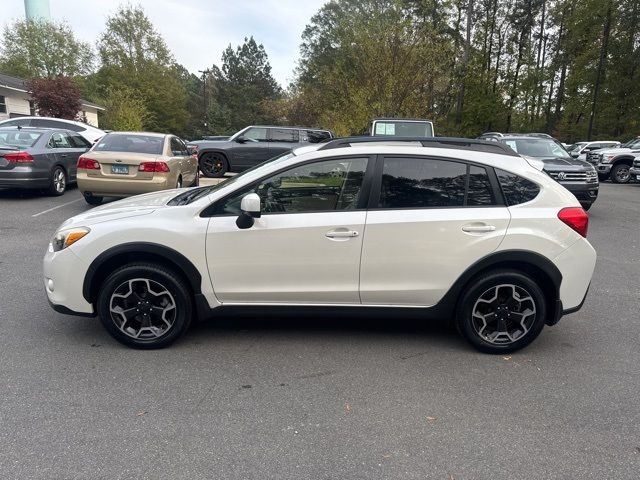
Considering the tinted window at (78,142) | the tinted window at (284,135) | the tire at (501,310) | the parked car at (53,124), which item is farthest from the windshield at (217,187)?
the parked car at (53,124)

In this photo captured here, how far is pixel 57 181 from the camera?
10.8 metres

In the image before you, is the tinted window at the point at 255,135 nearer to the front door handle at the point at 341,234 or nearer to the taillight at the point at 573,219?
the front door handle at the point at 341,234

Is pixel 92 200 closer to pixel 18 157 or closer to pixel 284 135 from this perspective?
pixel 18 157

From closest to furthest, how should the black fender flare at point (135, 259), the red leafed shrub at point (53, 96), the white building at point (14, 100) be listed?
1. the black fender flare at point (135, 259)
2. the red leafed shrub at point (53, 96)
3. the white building at point (14, 100)

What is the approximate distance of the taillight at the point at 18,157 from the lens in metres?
9.65

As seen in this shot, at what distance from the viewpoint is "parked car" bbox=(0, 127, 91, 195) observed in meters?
9.73

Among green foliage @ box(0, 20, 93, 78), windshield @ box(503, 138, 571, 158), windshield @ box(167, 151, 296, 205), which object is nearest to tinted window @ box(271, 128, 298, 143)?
windshield @ box(503, 138, 571, 158)

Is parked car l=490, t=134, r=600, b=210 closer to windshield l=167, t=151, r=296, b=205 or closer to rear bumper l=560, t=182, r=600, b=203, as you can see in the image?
rear bumper l=560, t=182, r=600, b=203

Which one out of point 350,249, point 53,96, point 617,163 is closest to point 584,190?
point 350,249

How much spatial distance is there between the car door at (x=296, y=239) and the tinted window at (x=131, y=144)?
6.21m

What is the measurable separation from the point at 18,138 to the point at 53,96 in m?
21.8

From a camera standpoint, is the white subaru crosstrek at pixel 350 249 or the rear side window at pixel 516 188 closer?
the white subaru crosstrek at pixel 350 249

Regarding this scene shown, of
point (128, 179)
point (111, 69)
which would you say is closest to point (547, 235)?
point (128, 179)

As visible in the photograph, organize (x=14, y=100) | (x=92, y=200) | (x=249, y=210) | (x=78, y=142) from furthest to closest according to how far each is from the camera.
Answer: (x=14, y=100) < (x=78, y=142) < (x=92, y=200) < (x=249, y=210)
